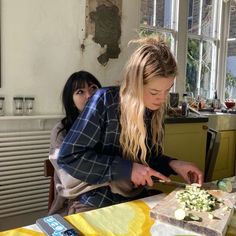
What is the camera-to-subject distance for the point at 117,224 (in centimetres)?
89

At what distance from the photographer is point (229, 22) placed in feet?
12.9

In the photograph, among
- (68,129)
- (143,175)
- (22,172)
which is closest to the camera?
(143,175)

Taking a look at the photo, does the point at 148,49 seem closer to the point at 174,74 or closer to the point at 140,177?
the point at 174,74

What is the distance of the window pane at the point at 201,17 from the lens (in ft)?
11.7

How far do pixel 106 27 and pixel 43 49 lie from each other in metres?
0.61

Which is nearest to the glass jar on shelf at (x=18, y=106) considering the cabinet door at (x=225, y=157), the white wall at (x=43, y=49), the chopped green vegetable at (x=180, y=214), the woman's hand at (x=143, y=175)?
the white wall at (x=43, y=49)

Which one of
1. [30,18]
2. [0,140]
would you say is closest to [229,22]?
[30,18]

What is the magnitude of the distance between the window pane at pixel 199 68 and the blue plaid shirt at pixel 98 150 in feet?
8.48

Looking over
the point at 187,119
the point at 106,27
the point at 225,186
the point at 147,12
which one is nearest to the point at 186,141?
the point at 187,119

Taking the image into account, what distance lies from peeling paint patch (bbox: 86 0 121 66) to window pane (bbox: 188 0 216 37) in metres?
1.18

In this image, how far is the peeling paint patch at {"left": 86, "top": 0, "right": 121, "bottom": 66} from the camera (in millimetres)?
2562

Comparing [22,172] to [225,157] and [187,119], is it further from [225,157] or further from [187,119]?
[225,157]

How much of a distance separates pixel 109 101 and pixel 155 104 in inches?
6.6

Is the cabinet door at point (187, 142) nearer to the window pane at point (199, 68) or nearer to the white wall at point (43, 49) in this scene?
the white wall at point (43, 49)
